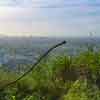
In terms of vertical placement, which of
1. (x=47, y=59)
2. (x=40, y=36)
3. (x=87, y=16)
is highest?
(x=87, y=16)

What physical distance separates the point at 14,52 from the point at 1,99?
27cm

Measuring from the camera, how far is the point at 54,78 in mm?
1375

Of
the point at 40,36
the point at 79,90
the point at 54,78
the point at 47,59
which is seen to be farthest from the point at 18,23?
the point at 79,90

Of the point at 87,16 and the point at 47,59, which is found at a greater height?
the point at 87,16

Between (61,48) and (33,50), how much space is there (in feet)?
0.52

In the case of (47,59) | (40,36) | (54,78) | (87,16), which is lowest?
(54,78)

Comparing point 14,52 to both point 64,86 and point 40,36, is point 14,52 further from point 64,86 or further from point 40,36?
point 64,86

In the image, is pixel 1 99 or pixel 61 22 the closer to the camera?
pixel 1 99

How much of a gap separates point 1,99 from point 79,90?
0.43m

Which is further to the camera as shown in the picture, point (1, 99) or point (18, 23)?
point (18, 23)

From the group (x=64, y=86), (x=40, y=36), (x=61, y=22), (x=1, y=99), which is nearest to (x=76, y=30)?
(x=61, y=22)

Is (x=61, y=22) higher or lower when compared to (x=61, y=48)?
higher

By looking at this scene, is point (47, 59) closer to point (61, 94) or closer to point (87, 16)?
point (61, 94)

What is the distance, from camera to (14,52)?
1378mm
